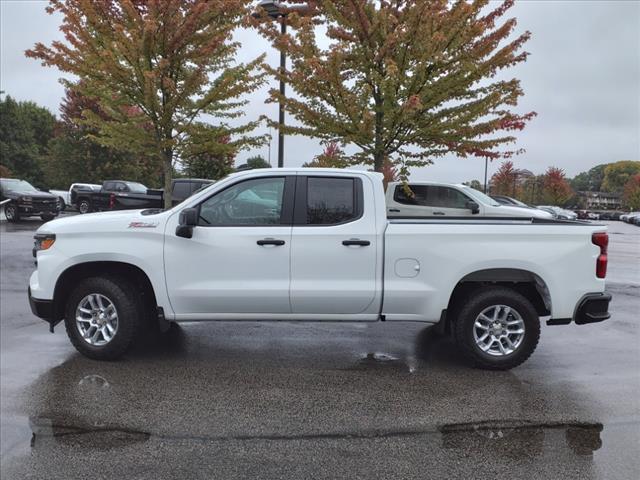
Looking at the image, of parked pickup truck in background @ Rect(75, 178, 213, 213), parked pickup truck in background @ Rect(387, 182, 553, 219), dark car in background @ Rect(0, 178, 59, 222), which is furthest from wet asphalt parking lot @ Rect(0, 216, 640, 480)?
dark car in background @ Rect(0, 178, 59, 222)

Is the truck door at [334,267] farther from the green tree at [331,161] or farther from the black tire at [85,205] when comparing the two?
the black tire at [85,205]

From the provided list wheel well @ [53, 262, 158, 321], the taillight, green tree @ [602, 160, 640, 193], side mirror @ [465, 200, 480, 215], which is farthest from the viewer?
green tree @ [602, 160, 640, 193]

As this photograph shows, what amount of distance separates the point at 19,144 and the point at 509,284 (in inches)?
2428

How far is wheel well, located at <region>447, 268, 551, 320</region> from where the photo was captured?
16.9ft

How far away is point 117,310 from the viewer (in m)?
5.20

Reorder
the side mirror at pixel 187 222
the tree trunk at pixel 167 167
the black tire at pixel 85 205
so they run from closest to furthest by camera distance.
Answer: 1. the side mirror at pixel 187 222
2. the tree trunk at pixel 167 167
3. the black tire at pixel 85 205

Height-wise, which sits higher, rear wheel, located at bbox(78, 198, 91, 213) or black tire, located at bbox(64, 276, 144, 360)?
rear wheel, located at bbox(78, 198, 91, 213)

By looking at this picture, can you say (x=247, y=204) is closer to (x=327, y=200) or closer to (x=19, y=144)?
(x=327, y=200)

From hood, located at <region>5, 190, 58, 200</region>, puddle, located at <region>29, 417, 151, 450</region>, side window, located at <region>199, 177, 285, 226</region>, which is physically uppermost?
hood, located at <region>5, 190, 58, 200</region>

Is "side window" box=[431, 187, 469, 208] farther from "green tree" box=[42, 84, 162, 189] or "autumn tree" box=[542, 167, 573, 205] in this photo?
"autumn tree" box=[542, 167, 573, 205]

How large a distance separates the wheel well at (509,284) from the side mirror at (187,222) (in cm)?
259

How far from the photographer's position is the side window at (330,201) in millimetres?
5258

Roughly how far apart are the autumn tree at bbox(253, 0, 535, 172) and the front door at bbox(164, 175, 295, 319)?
5.01m

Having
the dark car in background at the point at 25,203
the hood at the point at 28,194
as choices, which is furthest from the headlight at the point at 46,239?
the hood at the point at 28,194
